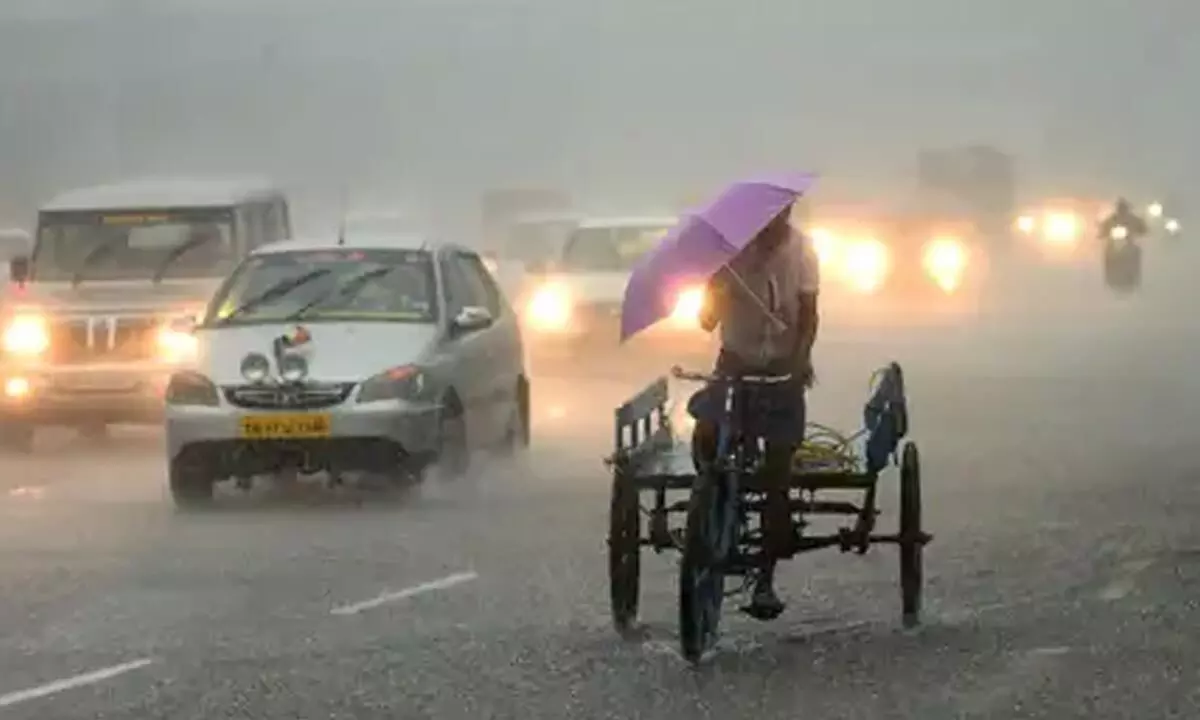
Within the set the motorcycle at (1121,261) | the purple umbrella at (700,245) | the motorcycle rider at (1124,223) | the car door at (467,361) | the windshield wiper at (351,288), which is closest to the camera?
the purple umbrella at (700,245)

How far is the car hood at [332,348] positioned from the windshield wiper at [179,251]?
4.48m

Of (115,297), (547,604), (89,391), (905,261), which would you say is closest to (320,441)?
(89,391)

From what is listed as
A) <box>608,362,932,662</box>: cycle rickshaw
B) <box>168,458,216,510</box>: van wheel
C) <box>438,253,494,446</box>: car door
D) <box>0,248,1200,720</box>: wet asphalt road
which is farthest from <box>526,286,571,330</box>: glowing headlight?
<box>608,362,932,662</box>: cycle rickshaw

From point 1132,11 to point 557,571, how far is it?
203 feet

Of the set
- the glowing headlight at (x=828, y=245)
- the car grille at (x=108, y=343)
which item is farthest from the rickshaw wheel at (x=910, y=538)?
the glowing headlight at (x=828, y=245)

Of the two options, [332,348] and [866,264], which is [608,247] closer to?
[332,348]

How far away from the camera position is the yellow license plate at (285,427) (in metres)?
15.1

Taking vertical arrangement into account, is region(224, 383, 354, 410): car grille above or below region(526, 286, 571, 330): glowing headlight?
above

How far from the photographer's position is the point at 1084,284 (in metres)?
50.8

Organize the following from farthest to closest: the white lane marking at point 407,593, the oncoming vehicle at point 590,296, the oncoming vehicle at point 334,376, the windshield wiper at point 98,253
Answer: the oncoming vehicle at point 590,296 → the windshield wiper at point 98,253 → the oncoming vehicle at point 334,376 → the white lane marking at point 407,593

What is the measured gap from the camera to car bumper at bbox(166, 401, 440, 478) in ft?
49.5

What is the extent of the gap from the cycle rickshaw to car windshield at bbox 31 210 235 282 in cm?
1045

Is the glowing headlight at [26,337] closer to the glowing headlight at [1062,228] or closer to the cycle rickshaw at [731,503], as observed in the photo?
the cycle rickshaw at [731,503]

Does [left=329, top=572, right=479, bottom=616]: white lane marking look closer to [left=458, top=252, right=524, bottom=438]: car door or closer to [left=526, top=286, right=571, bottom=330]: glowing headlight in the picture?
[left=458, top=252, right=524, bottom=438]: car door
